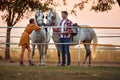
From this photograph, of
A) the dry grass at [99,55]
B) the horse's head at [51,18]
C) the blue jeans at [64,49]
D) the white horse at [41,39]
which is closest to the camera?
the blue jeans at [64,49]

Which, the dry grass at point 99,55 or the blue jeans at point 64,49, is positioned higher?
the blue jeans at point 64,49

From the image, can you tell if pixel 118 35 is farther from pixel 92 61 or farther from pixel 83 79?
pixel 83 79

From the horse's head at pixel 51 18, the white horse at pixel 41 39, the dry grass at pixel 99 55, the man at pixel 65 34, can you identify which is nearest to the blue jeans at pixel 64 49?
the man at pixel 65 34

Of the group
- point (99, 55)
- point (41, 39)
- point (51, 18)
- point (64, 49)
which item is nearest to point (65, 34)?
point (64, 49)

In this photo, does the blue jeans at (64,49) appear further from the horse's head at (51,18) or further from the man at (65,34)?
the horse's head at (51,18)

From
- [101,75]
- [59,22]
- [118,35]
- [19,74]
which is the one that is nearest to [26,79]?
A: [19,74]

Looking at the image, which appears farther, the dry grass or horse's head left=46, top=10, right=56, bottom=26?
the dry grass

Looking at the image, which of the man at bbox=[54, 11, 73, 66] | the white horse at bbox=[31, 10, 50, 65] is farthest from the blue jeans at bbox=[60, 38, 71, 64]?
the white horse at bbox=[31, 10, 50, 65]

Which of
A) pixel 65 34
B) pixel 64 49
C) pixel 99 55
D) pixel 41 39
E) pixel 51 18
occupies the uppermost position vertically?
pixel 51 18

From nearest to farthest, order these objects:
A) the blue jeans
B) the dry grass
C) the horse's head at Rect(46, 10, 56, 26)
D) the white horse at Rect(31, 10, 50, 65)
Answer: the blue jeans < the horse's head at Rect(46, 10, 56, 26) < the white horse at Rect(31, 10, 50, 65) < the dry grass

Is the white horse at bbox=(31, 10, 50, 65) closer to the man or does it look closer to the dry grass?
the man

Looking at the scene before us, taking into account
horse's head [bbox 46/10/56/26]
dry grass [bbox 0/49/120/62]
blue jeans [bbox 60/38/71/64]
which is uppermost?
horse's head [bbox 46/10/56/26]

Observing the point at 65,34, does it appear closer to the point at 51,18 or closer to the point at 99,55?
the point at 51,18

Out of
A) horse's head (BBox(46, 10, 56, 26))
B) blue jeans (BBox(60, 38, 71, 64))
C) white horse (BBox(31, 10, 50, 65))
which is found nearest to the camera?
blue jeans (BBox(60, 38, 71, 64))
